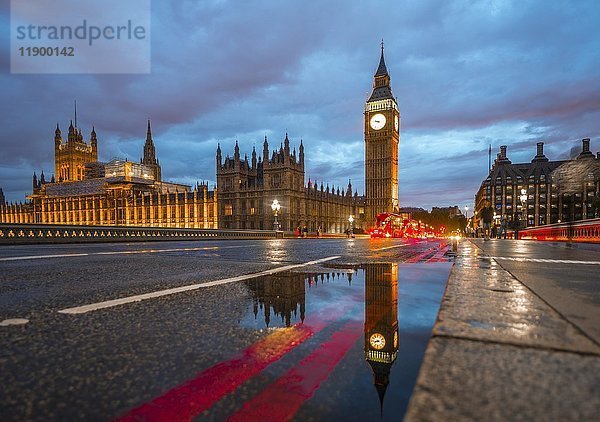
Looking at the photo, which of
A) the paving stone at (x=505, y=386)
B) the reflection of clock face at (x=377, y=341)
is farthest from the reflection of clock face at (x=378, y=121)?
the paving stone at (x=505, y=386)

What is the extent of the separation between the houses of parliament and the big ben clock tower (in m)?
0.24

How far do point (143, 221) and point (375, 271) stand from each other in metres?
83.0

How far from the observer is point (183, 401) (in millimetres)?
1189

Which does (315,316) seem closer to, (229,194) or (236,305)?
(236,305)

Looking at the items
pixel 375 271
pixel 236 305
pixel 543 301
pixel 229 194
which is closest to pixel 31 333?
pixel 236 305

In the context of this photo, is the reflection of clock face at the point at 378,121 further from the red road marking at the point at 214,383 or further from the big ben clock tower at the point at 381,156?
the red road marking at the point at 214,383

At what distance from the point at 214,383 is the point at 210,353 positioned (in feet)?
1.01

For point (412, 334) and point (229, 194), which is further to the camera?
point (229, 194)

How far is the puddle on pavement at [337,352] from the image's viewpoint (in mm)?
1168

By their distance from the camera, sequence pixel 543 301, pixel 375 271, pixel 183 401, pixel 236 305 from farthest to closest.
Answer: pixel 375 271, pixel 236 305, pixel 543 301, pixel 183 401

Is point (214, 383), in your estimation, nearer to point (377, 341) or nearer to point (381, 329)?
point (377, 341)

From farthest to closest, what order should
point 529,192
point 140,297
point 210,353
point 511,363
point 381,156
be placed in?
point 529,192
point 381,156
point 140,297
point 210,353
point 511,363

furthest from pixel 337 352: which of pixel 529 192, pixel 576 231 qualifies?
pixel 529 192

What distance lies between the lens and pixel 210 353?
1612 mm
